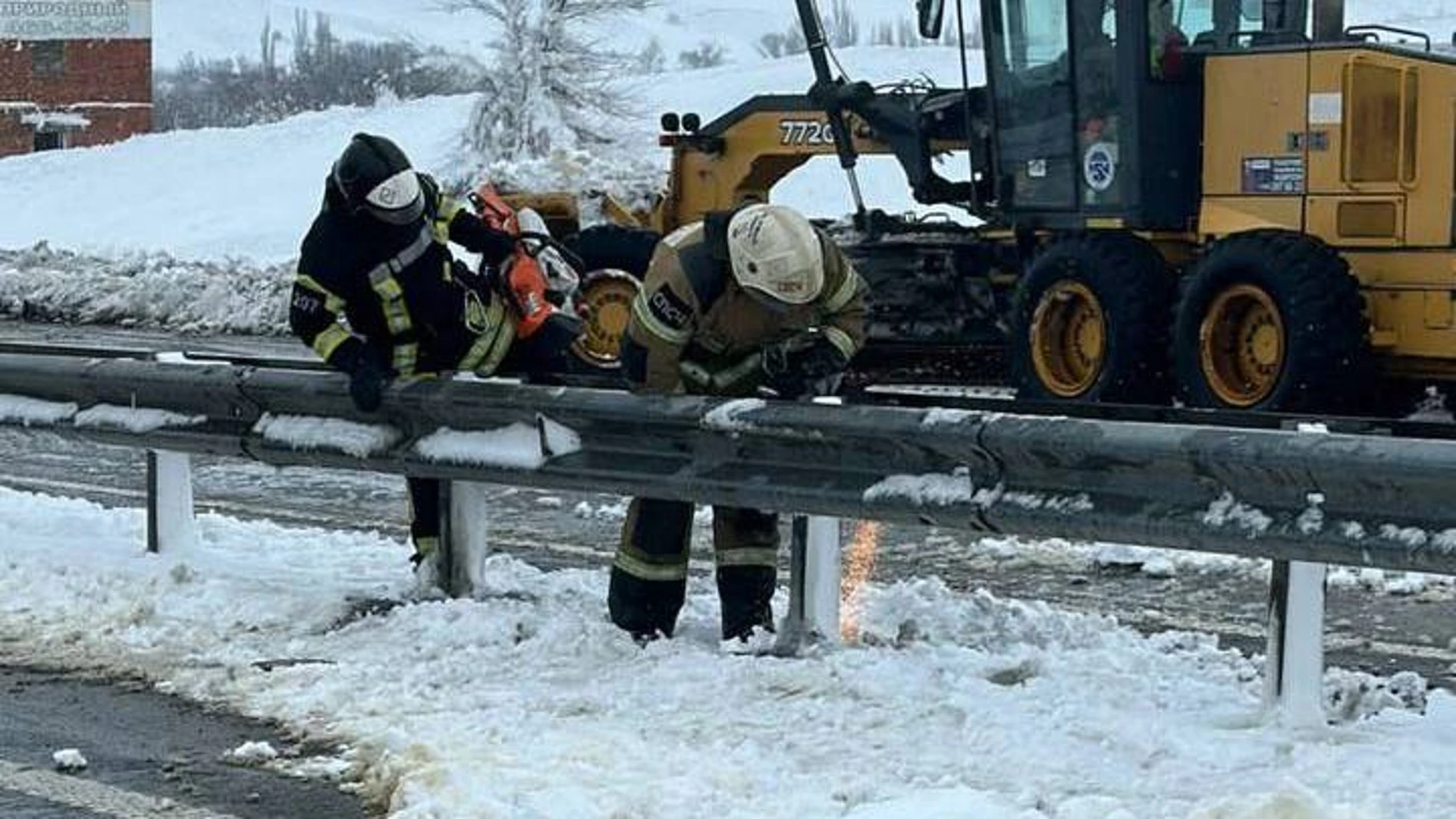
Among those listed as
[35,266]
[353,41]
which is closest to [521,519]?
[35,266]

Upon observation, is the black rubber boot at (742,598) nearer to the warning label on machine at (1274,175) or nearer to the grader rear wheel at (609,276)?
the warning label on machine at (1274,175)

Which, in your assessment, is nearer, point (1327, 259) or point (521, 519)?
point (521, 519)

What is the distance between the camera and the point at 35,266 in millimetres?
28094

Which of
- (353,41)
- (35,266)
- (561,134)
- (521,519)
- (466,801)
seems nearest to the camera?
(466,801)

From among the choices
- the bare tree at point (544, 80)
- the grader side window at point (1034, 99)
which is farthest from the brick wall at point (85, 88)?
the grader side window at point (1034, 99)

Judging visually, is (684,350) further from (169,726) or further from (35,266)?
(35,266)

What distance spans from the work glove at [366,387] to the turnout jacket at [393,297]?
0.15 ft

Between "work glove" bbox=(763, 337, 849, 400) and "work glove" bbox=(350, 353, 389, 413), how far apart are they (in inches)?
53.6

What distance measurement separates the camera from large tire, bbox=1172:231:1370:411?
12336 millimetres

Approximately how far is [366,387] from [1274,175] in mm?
6757

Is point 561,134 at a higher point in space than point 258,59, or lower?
lower

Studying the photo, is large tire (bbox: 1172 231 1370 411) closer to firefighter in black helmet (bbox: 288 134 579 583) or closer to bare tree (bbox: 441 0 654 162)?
firefighter in black helmet (bbox: 288 134 579 583)

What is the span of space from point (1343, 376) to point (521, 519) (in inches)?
172

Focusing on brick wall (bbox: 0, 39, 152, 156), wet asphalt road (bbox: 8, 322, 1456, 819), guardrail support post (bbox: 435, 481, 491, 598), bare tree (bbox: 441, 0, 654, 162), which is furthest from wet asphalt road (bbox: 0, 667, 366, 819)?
brick wall (bbox: 0, 39, 152, 156)
